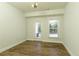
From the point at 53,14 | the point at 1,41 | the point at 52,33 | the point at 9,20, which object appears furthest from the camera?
the point at 52,33

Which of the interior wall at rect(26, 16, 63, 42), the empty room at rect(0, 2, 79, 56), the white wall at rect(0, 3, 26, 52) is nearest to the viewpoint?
the white wall at rect(0, 3, 26, 52)

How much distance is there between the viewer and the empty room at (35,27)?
12.3 ft

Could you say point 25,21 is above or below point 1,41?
above

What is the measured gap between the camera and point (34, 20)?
20.3 feet

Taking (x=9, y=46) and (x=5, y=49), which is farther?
(x=9, y=46)

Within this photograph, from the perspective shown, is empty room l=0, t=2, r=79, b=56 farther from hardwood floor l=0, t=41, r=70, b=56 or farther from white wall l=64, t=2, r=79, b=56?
white wall l=64, t=2, r=79, b=56

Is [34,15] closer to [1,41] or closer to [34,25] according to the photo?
[34,25]

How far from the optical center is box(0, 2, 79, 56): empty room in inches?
148

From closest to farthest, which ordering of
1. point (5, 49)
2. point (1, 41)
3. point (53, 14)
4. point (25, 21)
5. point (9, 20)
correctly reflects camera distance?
point (1, 41) < point (5, 49) < point (9, 20) < point (53, 14) < point (25, 21)

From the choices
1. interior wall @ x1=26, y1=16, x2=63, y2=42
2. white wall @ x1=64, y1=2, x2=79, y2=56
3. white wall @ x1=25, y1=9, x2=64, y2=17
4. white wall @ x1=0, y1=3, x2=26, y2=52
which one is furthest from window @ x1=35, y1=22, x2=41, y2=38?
white wall @ x1=64, y1=2, x2=79, y2=56

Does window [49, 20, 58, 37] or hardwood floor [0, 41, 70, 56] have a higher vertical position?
window [49, 20, 58, 37]

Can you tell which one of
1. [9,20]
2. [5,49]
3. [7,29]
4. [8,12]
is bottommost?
[5,49]

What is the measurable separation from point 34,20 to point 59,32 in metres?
1.80

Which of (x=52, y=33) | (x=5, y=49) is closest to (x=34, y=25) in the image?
(x=52, y=33)
